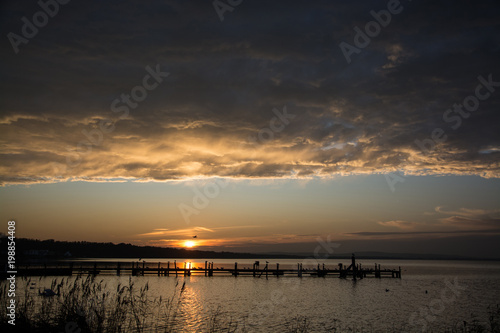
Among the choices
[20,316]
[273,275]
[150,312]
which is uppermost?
[20,316]

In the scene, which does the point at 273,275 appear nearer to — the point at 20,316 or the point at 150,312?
the point at 150,312

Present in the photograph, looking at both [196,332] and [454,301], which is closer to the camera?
[196,332]

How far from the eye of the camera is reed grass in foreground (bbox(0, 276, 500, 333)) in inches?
560

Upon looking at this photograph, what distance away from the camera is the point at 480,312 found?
1211 inches

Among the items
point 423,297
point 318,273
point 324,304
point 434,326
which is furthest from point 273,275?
point 434,326

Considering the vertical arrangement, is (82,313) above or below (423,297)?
above

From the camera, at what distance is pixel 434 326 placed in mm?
24312

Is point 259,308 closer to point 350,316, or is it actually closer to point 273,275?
point 350,316

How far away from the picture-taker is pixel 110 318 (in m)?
15.4

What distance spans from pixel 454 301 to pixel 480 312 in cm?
827

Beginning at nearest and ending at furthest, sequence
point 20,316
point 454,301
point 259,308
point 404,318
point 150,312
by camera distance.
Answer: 1. point 20,316
2. point 150,312
3. point 404,318
4. point 259,308
5. point 454,301

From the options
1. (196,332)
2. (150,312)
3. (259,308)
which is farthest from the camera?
(259,308)

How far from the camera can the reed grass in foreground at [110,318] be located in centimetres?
1424

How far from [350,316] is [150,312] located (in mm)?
14190
